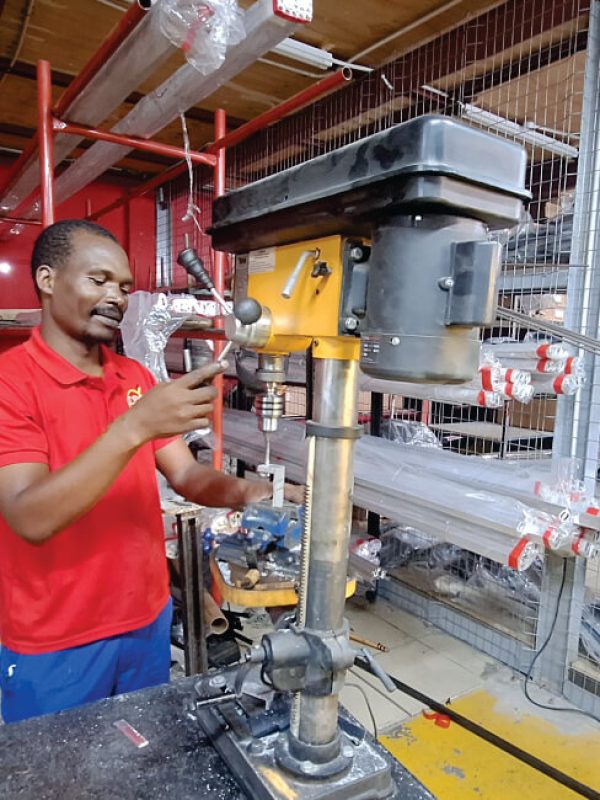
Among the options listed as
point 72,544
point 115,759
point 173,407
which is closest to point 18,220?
point 72,544

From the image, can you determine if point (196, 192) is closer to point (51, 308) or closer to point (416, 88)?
point (416, 88)

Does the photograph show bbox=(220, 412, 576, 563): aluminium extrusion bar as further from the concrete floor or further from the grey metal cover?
the grey metal cover

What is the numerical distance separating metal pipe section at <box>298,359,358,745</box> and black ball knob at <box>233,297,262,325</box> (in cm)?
10

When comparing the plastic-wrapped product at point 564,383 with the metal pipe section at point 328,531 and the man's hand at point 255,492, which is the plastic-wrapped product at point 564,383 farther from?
the metal pipe section at point 328,531

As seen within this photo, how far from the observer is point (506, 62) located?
2.50m

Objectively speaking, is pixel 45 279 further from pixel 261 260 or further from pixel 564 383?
pixel 564 383

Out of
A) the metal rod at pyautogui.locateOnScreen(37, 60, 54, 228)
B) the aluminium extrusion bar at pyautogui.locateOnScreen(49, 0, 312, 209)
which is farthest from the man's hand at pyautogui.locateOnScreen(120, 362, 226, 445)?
the metal rod at pyautogui.locateOnScreen(37, 60, 54, 228)

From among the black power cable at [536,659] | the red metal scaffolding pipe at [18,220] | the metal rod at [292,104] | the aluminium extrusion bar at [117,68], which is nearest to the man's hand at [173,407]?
the aluminium extrusion bar at [117,68]

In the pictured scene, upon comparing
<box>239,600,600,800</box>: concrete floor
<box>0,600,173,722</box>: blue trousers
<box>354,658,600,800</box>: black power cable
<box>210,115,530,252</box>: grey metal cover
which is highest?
<box>210,115,530,252</box>: grey metal cover

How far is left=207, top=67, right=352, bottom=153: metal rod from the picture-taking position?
1555mm

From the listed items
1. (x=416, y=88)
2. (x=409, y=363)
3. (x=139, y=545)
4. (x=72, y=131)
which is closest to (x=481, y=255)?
(x=409, y=363)

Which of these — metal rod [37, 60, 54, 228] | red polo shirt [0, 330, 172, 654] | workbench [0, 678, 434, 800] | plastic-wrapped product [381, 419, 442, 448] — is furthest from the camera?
plastic-wrapped product [381, 419, 442, 448]

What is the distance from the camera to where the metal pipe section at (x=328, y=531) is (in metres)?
0.59

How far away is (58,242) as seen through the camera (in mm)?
1138
